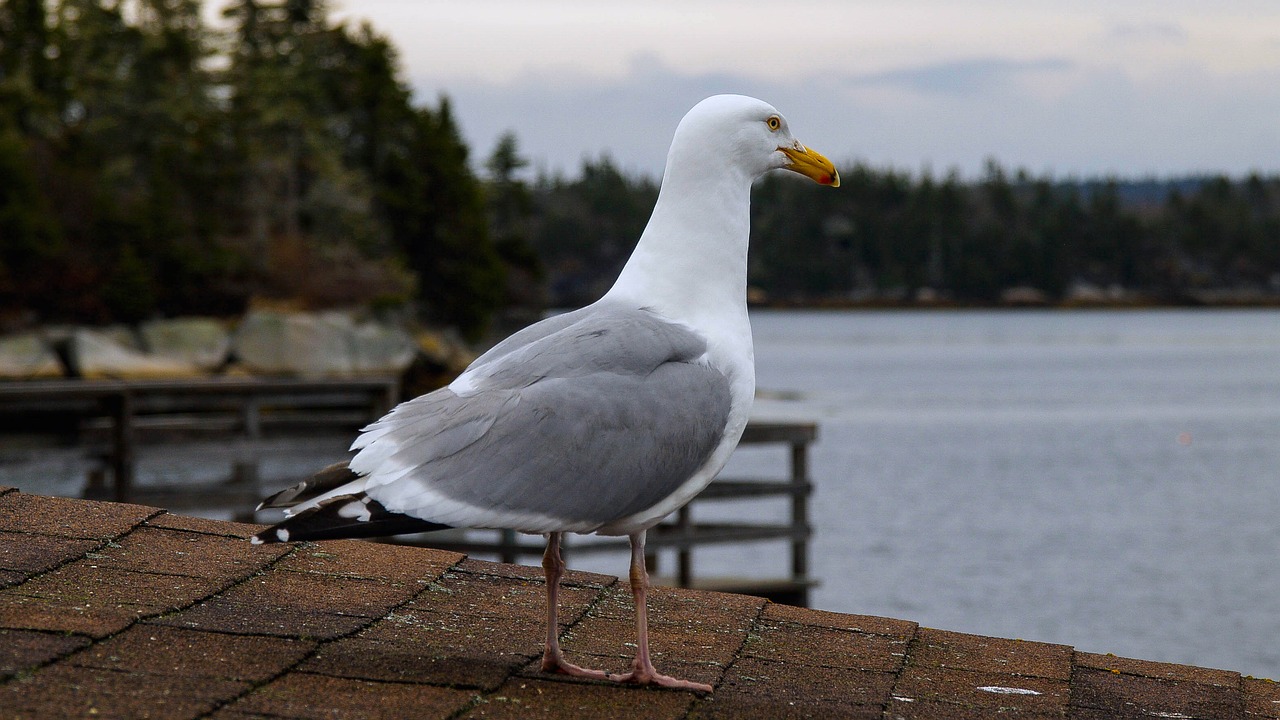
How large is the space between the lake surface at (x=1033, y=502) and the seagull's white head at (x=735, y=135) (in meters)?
8.86

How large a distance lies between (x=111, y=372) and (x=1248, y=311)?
17952 centimetres

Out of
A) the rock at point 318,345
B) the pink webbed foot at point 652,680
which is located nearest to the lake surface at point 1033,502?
the pink webbed foot at point 652,680

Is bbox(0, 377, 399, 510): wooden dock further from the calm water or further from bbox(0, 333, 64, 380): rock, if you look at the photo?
bbox(0, 333, 64, 380): rock

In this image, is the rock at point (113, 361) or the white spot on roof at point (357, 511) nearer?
the white spot on roof at point (357, 511)

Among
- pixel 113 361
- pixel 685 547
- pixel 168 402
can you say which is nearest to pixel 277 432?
pixel 168 402

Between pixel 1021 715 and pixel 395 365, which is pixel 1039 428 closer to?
pixel 395 365

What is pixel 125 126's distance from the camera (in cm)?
4988

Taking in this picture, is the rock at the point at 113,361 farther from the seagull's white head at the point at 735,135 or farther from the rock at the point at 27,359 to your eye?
the seagull's white head at the point at 735,135

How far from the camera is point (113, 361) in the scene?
1571 inches

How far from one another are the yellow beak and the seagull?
21 centimetres

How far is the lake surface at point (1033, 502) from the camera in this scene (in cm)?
1966

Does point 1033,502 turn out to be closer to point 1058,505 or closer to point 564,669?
point 1058,505

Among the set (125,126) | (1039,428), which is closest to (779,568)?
(1039,428)

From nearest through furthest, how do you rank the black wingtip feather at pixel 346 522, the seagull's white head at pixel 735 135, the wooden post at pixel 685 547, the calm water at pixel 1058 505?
the black wingtip feather at pixel 346 522 → the seagull's white head at pixel 735 135 → the wooden post at pixel 685 547 → the calm water at pixel 1058 505
